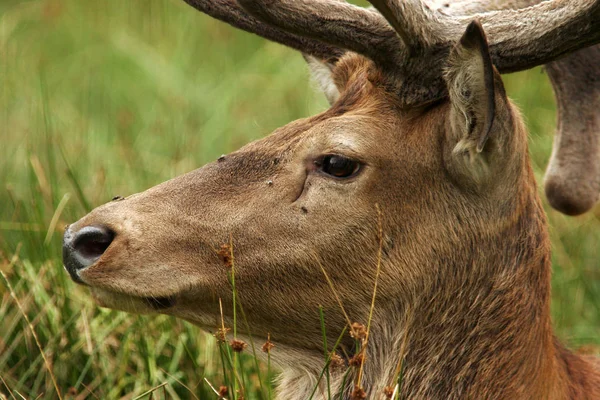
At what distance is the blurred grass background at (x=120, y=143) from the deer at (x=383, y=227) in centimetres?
67

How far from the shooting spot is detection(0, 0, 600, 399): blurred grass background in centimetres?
452

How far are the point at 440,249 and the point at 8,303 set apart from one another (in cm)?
200

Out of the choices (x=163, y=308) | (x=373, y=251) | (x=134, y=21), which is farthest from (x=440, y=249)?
(x=134, y=21)

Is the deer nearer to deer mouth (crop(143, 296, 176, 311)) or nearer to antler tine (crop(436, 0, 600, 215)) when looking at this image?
deer mouth (crop(143, 296, 176, 311))

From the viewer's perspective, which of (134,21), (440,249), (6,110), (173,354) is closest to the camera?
(440,249)

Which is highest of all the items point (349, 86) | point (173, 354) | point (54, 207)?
point (349, 86)

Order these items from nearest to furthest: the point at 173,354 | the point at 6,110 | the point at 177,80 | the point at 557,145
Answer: the point at 557,145 < the point at 173,354 < the point at 6,110 < the point at 177,80

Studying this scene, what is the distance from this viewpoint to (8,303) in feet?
15.1

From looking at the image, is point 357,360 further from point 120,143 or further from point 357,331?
point 120,143

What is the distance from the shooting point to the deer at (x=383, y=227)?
11.5 ft

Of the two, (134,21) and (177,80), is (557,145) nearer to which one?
(177,80)

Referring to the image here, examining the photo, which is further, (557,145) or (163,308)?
(557,145)

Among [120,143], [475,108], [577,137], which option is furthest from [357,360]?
[120,143]

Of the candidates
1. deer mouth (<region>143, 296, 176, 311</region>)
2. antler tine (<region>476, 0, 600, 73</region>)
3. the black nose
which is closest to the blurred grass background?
deer mouth (<region>143, 296, 176, 311</region>)
